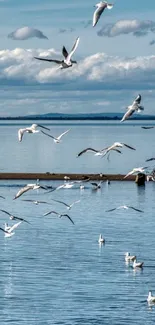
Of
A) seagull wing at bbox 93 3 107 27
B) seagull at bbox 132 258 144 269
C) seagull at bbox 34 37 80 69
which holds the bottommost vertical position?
seagull at bbox 132 258 144 269

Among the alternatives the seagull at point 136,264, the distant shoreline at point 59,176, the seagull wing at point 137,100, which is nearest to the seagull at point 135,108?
the seagull wing at point 137,100

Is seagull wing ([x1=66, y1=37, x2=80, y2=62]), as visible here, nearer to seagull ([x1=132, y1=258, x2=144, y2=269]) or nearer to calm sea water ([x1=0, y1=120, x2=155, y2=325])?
calm sea water ([x1=0, y1=120, x2=155, y2=325])

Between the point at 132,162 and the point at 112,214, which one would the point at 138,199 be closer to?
the point at 112,214

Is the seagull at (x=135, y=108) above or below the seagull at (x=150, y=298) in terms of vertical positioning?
above

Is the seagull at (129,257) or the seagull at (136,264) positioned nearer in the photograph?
the seagull at (136,264)

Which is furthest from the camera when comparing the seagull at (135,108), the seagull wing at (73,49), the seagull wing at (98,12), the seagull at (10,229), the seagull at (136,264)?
the seagull at (10,229)

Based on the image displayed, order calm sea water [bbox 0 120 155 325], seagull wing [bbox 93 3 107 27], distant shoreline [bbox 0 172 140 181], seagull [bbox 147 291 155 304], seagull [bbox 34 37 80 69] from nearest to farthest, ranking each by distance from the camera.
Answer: seagull wing [bbox 93 3 107 27] → seagull [bbox 34 37 80 69] → calm sea water [bbox 0 120 155 325] → seagull [bbox 147 291 155 304] → distant shoreline [bbox 0 172 140 181]

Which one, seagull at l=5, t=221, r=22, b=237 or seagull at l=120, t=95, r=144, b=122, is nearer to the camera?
seagull at l=120, t=95, r=144, b=122

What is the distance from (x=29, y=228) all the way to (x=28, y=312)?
69.1 feet

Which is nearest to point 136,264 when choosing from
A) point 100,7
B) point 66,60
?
point 66,60

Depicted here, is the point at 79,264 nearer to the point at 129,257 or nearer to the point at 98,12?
the point at 129,257

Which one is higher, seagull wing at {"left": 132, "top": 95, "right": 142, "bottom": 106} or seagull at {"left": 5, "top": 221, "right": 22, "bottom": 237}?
seagull wing at {"left": 132, "top": 95, "right": 142, "bottom": 106}

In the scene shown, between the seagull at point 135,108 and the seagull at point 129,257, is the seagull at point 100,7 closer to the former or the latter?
the seagull at point 135,108

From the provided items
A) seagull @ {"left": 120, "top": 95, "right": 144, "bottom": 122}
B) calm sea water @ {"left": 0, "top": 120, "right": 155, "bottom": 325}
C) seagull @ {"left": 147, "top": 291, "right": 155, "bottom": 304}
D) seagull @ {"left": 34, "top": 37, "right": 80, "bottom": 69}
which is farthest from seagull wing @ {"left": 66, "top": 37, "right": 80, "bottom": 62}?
seagull @ {"left": 147, "top": 291, "right": 155, "bottom": 304}
